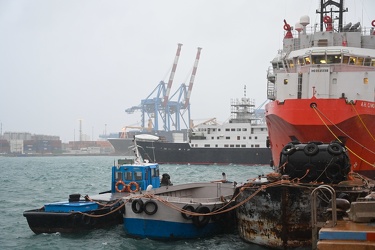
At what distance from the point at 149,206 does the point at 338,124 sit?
42.8ft

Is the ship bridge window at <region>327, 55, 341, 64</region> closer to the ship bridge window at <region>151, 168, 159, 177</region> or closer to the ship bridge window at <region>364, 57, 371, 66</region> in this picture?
the ship bridge window at <region>364, 57, 371, 66</region>

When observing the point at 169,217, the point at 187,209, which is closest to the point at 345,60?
the point at 187,209

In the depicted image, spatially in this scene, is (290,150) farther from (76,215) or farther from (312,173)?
(76,215)

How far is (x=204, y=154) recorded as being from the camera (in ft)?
275

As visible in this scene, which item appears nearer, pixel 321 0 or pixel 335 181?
pixel 335 181

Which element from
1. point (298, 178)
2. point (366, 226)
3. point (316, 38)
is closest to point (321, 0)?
point (316, 38)

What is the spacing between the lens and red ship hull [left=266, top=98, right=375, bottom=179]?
26.2 metres

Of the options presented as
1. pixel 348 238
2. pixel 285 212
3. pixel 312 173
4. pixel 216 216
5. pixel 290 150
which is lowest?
pixel 216 216

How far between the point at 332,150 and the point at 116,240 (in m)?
8.23

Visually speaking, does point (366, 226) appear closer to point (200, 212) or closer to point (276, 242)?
point (276, 242)

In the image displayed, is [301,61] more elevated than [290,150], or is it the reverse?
[301,61]

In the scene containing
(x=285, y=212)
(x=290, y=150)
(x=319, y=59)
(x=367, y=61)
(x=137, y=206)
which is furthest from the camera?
(x=367, y=61)

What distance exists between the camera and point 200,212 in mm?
17516

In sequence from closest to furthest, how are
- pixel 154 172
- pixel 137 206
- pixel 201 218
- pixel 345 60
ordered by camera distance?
pixel 137 206 < pixel 201 218 < pixel 154 172 < pixel 345 60
